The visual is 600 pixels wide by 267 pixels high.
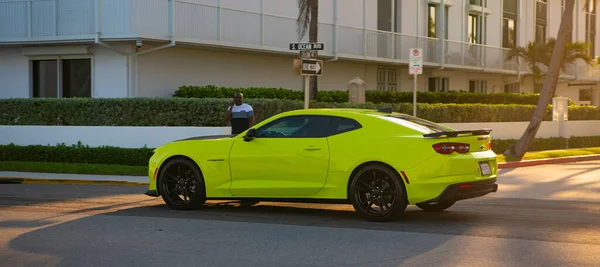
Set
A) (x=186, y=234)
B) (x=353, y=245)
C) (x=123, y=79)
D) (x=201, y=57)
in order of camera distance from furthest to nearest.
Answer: (x=201, y=57)
(x=123, y=79)
(x=186, y=234)
(x=353, y=245)

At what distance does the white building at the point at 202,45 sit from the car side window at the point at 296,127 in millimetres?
12122

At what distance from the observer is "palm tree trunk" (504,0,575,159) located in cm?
2452

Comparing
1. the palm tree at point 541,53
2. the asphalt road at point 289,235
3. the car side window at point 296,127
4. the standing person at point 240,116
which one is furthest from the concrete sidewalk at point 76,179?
the palm tree at point 541,53

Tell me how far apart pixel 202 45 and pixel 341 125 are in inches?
574

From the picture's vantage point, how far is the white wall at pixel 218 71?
25203 mm

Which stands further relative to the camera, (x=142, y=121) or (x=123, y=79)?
(x=123, y=79)

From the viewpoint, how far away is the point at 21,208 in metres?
12.6

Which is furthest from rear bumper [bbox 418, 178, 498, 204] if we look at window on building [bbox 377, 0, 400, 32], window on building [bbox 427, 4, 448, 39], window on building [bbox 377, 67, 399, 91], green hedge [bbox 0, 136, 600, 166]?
window on building [bbox 427, 4, 448, 39]

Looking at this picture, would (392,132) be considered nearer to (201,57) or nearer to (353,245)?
(353,245)

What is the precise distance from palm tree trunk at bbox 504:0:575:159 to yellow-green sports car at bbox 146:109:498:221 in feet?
44.6

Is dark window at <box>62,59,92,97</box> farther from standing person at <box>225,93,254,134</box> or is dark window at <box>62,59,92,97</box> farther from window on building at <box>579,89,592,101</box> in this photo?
window on building at <box>579,89,592,101</box>

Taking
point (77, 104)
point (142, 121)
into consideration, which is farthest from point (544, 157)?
point (77, 104)

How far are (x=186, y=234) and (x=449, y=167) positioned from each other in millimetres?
3328

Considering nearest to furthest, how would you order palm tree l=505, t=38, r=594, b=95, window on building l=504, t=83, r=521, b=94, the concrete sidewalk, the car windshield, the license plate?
1. the license plate
2. the car windshield
3. the concrete sidewalk
4. palm tree l=505, t=38, r=594, b=95
5. window on building l=504, t=83, r=521, b=94
